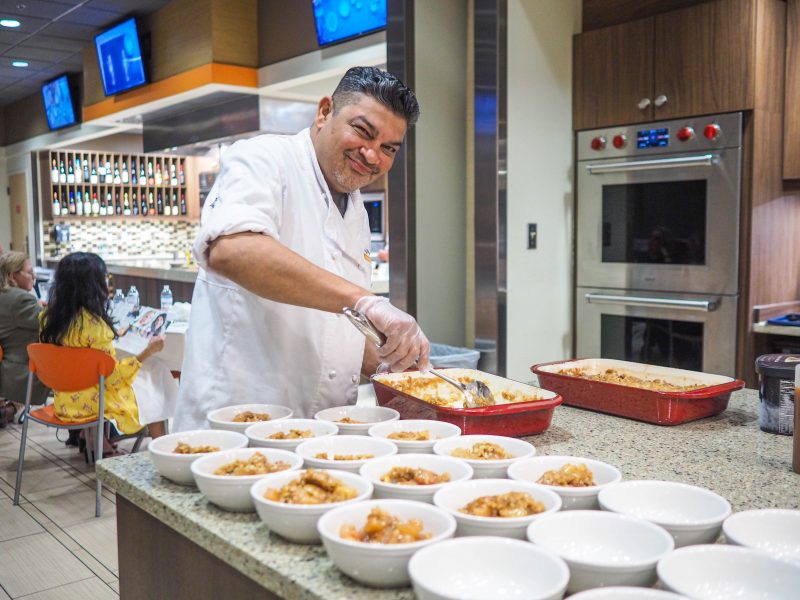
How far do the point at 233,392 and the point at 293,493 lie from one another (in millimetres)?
878

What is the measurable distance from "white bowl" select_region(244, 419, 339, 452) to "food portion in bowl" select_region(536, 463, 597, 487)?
0.45 m

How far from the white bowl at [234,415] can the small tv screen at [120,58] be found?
551cm

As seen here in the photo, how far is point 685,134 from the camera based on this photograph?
11.6 feet

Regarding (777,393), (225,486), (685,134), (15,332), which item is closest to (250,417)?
(225,486)

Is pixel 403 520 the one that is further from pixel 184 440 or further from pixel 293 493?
pixel 184 440

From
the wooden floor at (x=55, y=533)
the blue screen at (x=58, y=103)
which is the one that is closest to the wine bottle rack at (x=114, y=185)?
the blue screen at (x=58, y=103)

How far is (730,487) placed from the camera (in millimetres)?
1391

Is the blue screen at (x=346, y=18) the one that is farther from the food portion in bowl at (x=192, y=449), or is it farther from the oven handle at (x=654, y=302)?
the food portion in bowl at (x=192, y=449)

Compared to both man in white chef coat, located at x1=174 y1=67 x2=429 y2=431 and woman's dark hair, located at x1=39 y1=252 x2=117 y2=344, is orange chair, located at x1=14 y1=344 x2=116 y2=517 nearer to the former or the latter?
woman's dark hair, located at x1=39 y1=252 x2=117 y2=344

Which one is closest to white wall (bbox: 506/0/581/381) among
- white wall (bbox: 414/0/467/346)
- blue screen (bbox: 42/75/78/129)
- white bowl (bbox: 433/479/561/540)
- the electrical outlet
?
the electrical outlet

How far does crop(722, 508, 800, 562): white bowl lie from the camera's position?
3.53 ft

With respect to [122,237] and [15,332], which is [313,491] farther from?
[122,237]

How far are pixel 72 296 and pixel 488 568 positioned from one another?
3545mm

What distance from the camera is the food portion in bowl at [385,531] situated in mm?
997
